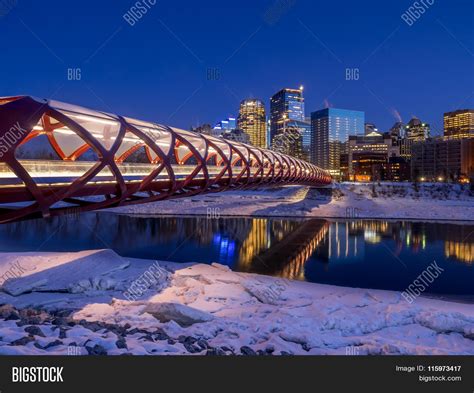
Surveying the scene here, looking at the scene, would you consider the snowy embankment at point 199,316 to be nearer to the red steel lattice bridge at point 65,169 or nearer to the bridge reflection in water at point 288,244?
the red steel lattice bridge at point 65,169

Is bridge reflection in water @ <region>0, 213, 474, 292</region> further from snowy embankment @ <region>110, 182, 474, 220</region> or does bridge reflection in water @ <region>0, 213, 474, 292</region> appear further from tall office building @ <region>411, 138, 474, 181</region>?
tall office building @ <region>411, 138, 474, 181</region>

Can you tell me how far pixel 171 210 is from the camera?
5238cm

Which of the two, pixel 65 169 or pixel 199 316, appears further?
pixel 65 169

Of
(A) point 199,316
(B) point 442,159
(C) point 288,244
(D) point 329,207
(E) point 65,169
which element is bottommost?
(C) point 288,244

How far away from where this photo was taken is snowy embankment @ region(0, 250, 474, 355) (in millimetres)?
9406

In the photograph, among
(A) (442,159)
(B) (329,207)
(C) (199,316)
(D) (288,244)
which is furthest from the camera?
(A) (442,159)

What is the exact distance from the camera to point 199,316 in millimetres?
11430

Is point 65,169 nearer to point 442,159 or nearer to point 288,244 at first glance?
point 288,244

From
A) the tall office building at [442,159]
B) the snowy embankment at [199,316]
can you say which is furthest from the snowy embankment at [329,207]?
the tall office building at [442,159]

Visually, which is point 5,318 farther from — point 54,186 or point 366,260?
point 366,260

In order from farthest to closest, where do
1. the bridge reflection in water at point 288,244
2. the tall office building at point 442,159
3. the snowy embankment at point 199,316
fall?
the tall office building at point 442,159, the bridge reflection in water at point 288,244, the snowy embankment at point 199,316

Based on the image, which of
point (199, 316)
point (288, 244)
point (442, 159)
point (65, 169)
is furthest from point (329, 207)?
point (442, 159)

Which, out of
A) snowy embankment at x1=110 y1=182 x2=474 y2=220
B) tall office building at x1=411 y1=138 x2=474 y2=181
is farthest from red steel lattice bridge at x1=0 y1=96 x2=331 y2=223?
tall office building at x1=411 y1=138 x2=474 y2=181

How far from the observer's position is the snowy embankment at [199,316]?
941 centimetres
